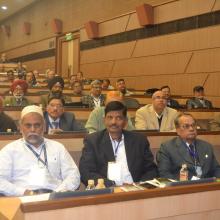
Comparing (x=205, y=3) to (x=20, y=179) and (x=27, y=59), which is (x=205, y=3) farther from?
(x=27, y=59)

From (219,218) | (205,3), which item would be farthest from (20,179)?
(205,3)

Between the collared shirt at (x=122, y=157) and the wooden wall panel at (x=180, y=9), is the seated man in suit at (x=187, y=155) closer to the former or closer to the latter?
the collared shirt at (x=122, y=157)

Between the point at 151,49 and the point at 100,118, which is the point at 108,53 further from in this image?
the point at 100,118

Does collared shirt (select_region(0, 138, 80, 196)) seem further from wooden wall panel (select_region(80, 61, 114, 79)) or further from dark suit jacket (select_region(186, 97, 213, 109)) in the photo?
wooden wall panel (select_region(80, 61, 114, 79))

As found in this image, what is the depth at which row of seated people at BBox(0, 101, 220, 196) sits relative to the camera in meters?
2.74

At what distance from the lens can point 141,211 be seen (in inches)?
75.0

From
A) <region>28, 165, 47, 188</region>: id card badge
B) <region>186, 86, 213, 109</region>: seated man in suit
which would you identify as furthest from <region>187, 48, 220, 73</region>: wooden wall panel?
<region>28, 165, 47, 188</region>: id card badge

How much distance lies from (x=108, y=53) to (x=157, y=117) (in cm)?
804

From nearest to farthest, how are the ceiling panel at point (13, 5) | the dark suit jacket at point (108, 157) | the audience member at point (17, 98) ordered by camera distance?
the dark suit jacket at point (108, 157), the audience member at point (17, 98), the ceiling panel at point (13, 5)

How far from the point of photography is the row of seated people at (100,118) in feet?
14.9

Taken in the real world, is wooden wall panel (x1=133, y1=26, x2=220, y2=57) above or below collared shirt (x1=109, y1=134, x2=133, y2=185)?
above

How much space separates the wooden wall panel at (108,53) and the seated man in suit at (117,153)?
28.4 ft

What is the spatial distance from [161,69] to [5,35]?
14.0 meters

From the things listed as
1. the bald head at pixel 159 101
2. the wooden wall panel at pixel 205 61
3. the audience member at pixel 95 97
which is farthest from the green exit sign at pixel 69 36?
the bald head at pixel 159 101
